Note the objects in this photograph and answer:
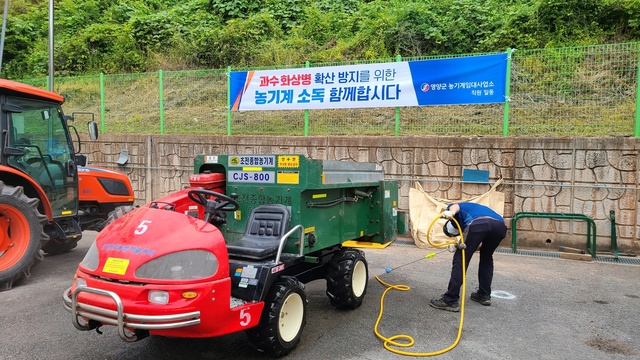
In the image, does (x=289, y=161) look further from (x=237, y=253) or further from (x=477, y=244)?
(x=477, y=244)

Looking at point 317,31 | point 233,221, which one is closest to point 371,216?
point 233,221

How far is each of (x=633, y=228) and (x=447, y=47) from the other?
7.48m

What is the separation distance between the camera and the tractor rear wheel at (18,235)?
18.6 feet

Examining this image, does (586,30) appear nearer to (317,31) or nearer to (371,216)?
(317,31)

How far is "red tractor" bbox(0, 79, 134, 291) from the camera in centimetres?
577

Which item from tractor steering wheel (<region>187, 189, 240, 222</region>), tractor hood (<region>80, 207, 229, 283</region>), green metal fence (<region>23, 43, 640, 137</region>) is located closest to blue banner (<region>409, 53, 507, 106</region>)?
green metal fence (<region>23, 43, 640, 137</region>)

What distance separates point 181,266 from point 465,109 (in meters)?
6.87

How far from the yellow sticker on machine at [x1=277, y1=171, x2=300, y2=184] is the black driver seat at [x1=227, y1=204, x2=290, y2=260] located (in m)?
0.24

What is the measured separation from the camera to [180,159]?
1096cm

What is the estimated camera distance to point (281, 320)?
12.6 ft

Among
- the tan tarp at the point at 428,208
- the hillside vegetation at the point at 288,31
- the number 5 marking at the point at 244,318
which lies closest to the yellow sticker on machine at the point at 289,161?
the number 5 marking at the point at 244,318

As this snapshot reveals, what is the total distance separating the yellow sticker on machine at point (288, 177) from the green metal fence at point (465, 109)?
5160 mm

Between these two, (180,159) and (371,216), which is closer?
(371,216)

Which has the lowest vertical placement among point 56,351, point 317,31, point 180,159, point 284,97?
point 56,351
